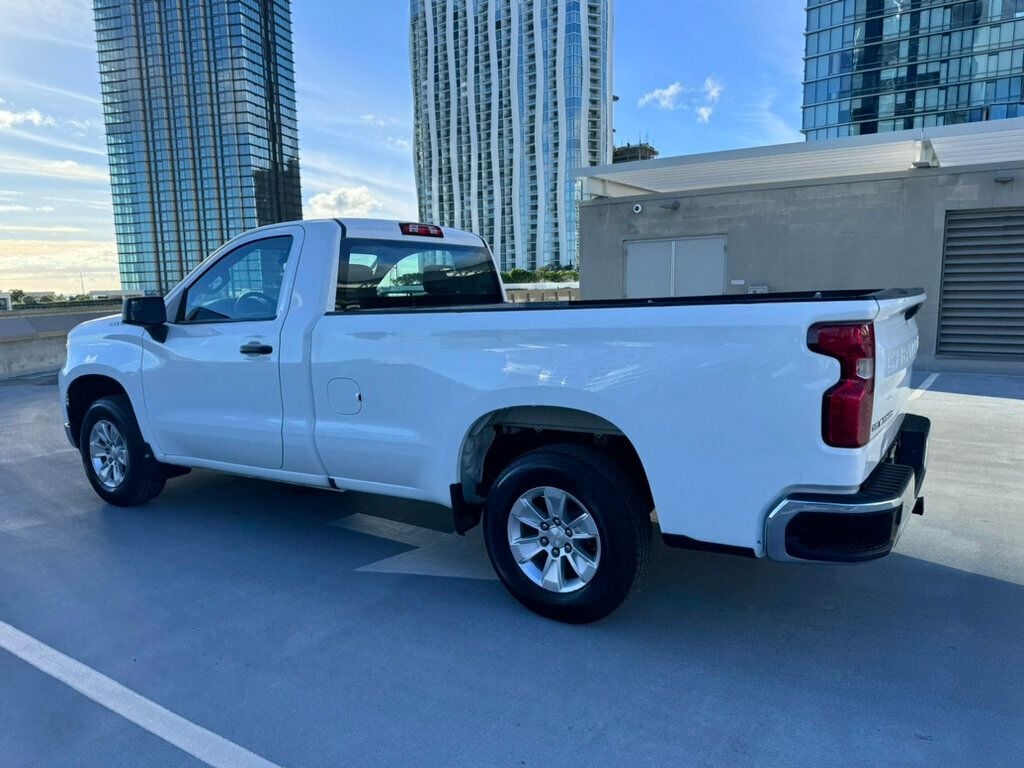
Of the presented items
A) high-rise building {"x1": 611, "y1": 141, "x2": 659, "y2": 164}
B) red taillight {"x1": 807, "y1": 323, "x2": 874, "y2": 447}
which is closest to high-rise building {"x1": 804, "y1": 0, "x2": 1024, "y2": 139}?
high-rise building {"x1": 611, "y1": 141, "x2": 659, "y2": 164}

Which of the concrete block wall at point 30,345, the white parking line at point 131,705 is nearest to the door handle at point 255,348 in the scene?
the white parking line at point 131,705

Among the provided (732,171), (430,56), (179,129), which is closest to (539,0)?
(430,56)

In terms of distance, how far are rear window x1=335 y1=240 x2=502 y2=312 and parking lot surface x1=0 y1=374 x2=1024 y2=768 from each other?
166 cm

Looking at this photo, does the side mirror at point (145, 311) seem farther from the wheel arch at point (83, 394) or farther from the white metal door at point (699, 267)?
the white metal door at point (699, 267)

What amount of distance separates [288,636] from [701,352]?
2.41 metres

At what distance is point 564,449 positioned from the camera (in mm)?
3316

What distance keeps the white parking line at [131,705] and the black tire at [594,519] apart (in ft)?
4.72

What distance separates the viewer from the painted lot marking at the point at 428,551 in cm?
409

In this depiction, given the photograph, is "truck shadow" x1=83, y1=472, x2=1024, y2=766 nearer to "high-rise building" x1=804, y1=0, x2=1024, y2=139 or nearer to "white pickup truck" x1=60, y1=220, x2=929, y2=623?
"white pickup truck" x1=60, y1=220, x2=929, y2=623

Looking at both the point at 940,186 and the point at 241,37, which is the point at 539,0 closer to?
the point at 241,37

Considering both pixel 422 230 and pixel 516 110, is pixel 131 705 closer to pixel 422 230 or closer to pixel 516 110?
pixel 422 230

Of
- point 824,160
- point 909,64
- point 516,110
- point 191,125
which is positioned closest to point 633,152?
point 516,110

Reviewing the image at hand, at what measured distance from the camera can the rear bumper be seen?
2.63 m

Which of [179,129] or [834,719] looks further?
[179,129]
